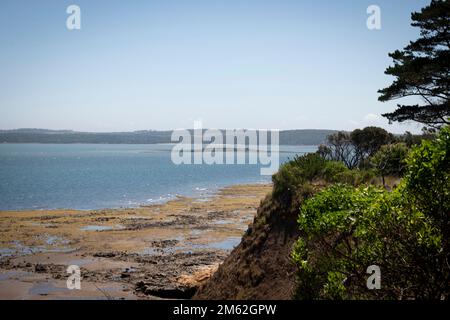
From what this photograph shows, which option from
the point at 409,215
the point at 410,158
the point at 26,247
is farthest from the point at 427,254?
the point at 26,247

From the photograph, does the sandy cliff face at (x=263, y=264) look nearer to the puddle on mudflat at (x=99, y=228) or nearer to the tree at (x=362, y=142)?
the puddle on mudflat at (x=99, y=228)

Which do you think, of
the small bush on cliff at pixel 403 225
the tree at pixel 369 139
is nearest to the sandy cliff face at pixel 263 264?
the small bush on cliff at pixel 403 225

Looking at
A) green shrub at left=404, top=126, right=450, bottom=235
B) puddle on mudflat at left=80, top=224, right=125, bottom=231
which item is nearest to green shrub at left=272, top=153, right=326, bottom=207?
green shrub at left=404, top=126, right=450, bottom=235

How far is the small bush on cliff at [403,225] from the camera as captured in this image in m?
6.49

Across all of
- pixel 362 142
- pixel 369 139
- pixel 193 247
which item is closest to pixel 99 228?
pixel 193 247

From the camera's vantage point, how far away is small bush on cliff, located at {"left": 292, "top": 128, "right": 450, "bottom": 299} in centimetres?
649

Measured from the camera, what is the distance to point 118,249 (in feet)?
109

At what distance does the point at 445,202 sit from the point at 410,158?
0.88 meters

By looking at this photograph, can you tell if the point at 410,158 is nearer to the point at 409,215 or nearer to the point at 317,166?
the point at 409,215

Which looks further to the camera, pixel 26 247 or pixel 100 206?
pixel 100 206

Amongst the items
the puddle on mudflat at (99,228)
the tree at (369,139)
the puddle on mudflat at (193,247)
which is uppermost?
the tree at (369,139)

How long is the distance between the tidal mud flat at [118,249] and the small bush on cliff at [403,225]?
51.7ft
